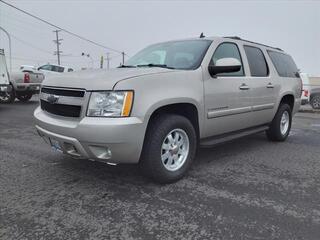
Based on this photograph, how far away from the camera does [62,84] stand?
3600 mm

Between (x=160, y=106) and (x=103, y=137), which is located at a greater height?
(x=160, y=106)

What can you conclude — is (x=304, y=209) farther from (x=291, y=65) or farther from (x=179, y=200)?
(x=291, y=65)

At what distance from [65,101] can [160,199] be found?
4.77 feet

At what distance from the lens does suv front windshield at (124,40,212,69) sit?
4.24m

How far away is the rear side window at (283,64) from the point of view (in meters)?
6.05

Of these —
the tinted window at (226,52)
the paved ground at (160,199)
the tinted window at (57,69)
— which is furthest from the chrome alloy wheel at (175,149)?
the tinted window at (57,69)

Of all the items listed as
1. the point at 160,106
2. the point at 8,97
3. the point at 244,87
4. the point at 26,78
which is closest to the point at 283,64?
the point at 244,87

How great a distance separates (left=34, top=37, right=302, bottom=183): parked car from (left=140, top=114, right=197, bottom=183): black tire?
0.01m

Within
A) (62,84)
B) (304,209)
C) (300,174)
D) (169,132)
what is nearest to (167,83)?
(169,132)

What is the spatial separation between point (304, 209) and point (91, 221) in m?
2.06

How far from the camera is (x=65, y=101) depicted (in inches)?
138

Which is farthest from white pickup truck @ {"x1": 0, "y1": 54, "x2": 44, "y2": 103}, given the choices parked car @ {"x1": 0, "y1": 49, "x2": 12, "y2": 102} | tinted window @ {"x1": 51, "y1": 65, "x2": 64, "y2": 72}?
tinted window @ {"x1": 51, "y1": 65, "x2": 64, "y2": 72}

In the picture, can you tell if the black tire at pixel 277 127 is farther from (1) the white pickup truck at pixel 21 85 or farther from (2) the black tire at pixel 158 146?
(1) the white pickup truck at pixel 21 85

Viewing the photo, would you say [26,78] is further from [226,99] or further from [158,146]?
[158,146]
